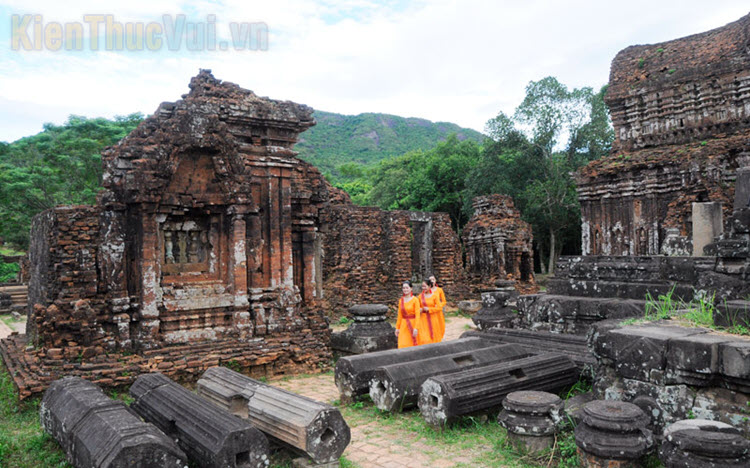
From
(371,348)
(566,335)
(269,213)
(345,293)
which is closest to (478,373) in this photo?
(566,335)

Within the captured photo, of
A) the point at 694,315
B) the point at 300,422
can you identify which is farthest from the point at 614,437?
the point at 300,422

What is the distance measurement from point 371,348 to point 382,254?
26.9 feet

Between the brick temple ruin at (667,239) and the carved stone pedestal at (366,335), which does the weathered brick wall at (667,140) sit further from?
the carved stone pedestal at (366,335)

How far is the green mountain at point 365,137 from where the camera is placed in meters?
70.4

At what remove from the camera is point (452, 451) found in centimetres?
526

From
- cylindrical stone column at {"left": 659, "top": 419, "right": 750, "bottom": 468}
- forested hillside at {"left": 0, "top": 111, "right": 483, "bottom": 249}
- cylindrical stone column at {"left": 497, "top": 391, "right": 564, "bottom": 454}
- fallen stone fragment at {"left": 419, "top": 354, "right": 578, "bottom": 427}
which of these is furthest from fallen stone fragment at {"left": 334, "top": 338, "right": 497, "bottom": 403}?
forested hillside at {"left": 0, "top": 111, "right": 483, "bottom": 249}

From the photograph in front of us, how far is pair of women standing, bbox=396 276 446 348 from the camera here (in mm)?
8797

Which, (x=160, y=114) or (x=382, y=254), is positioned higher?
(x=160, y=114)

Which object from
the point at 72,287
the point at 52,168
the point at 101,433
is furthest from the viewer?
the point at 52,168

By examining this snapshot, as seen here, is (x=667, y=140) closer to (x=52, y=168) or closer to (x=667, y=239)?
(x=667, y=239)

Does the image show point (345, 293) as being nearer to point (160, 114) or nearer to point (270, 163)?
point (270, 163)

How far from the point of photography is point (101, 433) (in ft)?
13.9

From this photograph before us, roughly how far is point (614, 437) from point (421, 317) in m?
4.92

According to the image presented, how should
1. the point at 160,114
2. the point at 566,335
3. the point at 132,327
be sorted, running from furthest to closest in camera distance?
the point at 160,114 → the point at 132,327 → the point at 566,335
